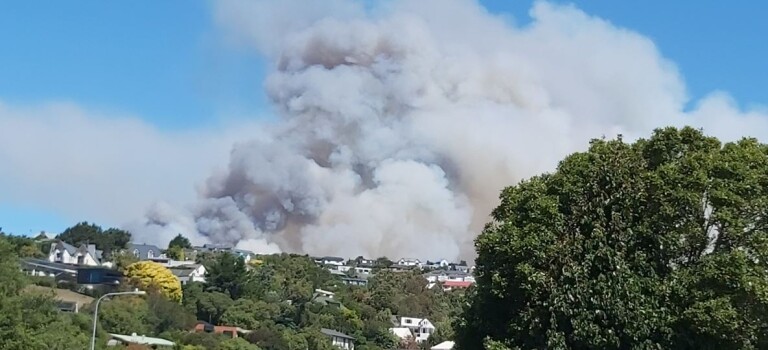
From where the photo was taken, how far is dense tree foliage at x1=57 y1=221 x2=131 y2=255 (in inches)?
5443

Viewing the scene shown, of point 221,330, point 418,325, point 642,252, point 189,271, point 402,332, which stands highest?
point 189,271

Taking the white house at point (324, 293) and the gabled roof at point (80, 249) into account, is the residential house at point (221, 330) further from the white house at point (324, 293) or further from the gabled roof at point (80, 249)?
the gabled roof at point (80, 249)

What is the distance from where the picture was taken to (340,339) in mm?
100688

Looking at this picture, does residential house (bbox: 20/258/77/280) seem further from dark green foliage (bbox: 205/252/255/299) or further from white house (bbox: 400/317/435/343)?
white house (bbox: 400/317/435/343)

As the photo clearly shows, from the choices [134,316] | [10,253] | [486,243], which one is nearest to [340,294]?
[134,316]

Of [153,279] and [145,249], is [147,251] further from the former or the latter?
[153,279]

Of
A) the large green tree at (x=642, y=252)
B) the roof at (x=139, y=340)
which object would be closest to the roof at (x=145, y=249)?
the roof at (x=139, y=340)

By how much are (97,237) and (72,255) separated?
933 centimetres

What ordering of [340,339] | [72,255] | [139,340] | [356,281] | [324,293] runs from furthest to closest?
[356,281] → [72,255] → [324,293] → [340,339] → [139,340]

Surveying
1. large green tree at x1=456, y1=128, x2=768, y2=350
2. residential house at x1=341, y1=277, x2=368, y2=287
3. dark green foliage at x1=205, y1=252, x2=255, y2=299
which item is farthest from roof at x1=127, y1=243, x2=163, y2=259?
large green tree at x1=456, y1=128, x2=768, y2=350

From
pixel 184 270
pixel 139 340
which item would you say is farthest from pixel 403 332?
pixel 139 340

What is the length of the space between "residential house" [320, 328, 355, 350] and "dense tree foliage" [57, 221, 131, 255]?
48.0 meters

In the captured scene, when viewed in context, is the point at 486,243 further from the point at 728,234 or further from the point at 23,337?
the point at 23,337

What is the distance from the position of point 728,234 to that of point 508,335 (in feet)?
20.1
